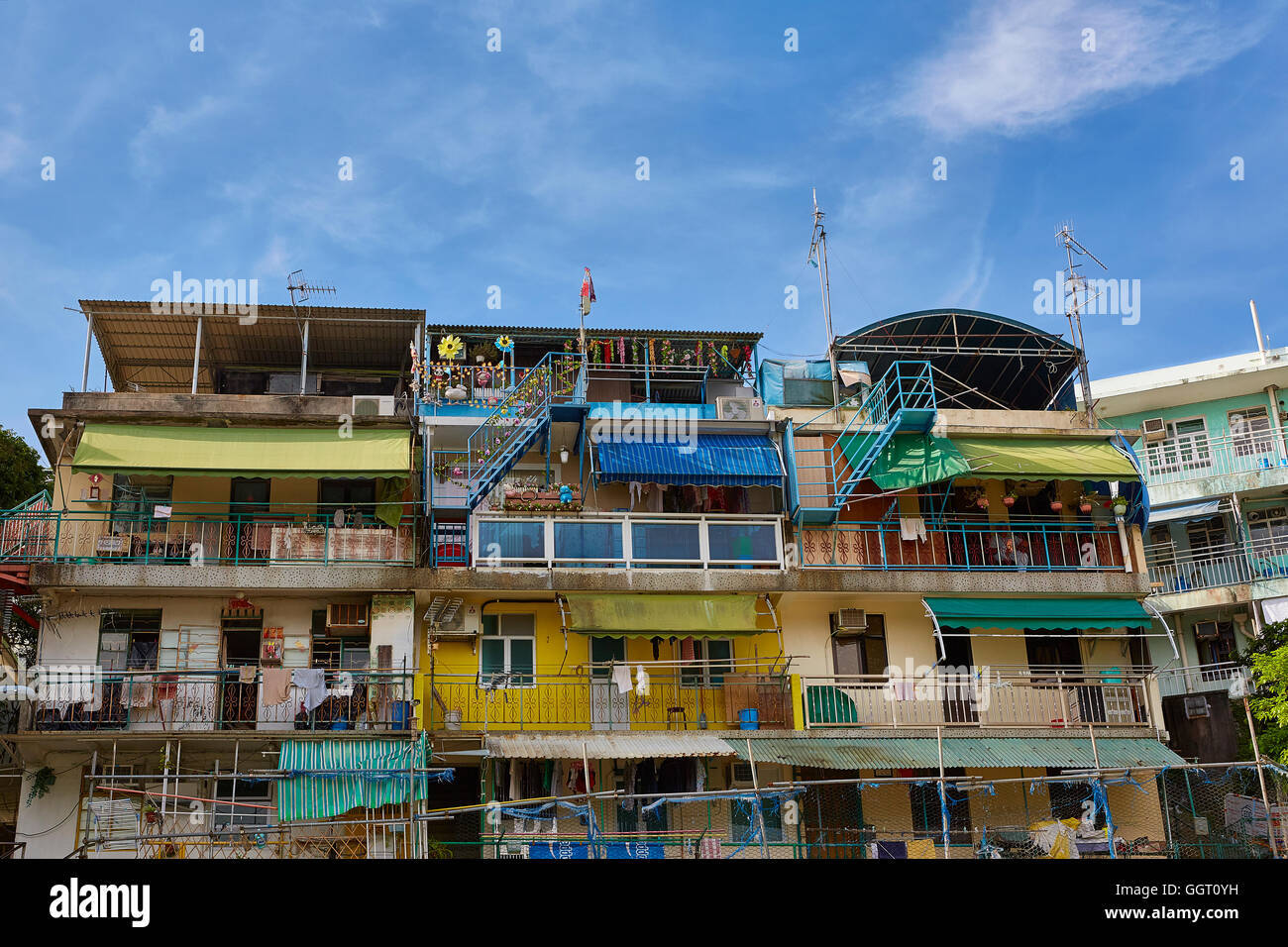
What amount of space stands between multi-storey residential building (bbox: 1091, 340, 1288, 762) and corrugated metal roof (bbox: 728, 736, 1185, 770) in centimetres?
572

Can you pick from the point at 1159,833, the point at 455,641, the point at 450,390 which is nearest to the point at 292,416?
the point at 450,390

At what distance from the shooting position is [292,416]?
23.5 meters

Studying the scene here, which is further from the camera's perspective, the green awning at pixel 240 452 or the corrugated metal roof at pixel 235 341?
the corrugated metal roof at pixel 235 341

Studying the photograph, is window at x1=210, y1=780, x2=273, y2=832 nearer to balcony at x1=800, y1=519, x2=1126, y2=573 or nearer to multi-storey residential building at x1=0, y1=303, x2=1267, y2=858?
multi-storey residential building at x1=0, y1=303, x2=1267, y2=858

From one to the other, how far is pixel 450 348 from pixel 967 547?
1089 cm

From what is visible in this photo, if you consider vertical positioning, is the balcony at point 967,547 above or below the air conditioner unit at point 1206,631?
above

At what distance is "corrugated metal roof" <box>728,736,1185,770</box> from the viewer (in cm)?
2134

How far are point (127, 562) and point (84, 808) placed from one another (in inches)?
163

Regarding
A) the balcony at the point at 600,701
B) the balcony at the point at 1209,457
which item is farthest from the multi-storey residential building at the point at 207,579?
the balcony at the point at 1209,457

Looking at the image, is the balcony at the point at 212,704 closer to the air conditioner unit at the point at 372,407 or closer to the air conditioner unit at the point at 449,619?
the air conditioner unit at the point at 449,619

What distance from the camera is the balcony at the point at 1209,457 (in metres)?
30.9

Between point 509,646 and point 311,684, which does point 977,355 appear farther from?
point 311,684

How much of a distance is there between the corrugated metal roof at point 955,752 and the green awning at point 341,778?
5.46m
